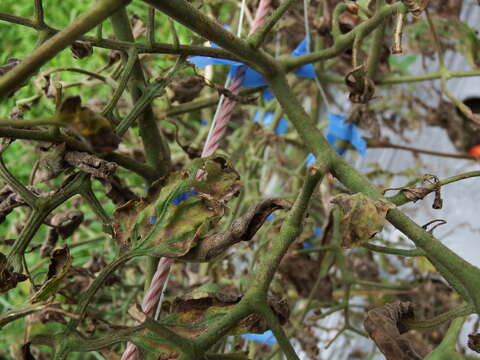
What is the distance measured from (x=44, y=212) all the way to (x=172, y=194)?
0.10 meters

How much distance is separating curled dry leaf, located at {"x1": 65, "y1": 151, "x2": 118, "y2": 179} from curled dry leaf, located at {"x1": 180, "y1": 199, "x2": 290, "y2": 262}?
0.10 m

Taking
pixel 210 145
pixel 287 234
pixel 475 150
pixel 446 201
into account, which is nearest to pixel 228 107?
pixel 210 145

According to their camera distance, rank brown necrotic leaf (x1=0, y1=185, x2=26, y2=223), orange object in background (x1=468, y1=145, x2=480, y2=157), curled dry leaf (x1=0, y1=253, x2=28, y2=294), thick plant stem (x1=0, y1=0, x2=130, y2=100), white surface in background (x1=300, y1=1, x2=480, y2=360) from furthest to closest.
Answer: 1. orange object in background (x1=468, y1=145, x2=480, y2=157)
2. white surface in background (x1=300, y1=1, x2=480, y2=360)
3. brown necrotic leaf (x1=0, y1=185, x2=26, y2=223)
4. curled dry leaf (x1=0, y1=253, x2=28, y2=294)
5. thick plant stem (x1=0, y1=0, x2=130, y2=100)

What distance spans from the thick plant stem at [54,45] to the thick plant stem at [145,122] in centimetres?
28

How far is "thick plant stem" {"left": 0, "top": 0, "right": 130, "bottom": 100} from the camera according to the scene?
314 millimetres

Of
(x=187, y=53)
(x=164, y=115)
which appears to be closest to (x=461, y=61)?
(x=164, y=115)

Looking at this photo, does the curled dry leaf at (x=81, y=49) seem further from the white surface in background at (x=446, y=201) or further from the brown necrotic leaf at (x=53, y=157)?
the white surface in background at (x=446, y=201)

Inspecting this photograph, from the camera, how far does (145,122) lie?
64cm

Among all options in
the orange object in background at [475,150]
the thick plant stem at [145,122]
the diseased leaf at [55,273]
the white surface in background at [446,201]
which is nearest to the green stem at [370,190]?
the thick plant stem at [145,122]

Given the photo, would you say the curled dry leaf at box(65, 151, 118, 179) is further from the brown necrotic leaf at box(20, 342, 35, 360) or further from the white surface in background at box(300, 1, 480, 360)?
the white surface in background at box(300, 1, 480, 360)

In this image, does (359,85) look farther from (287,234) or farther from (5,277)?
(5,277)

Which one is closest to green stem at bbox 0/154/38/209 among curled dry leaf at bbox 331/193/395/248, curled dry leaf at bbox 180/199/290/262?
curled dry leaf at bbox 180/199/290/262

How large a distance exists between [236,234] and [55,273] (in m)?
0.14

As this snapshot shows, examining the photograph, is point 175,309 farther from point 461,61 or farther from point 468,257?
point 461,61
